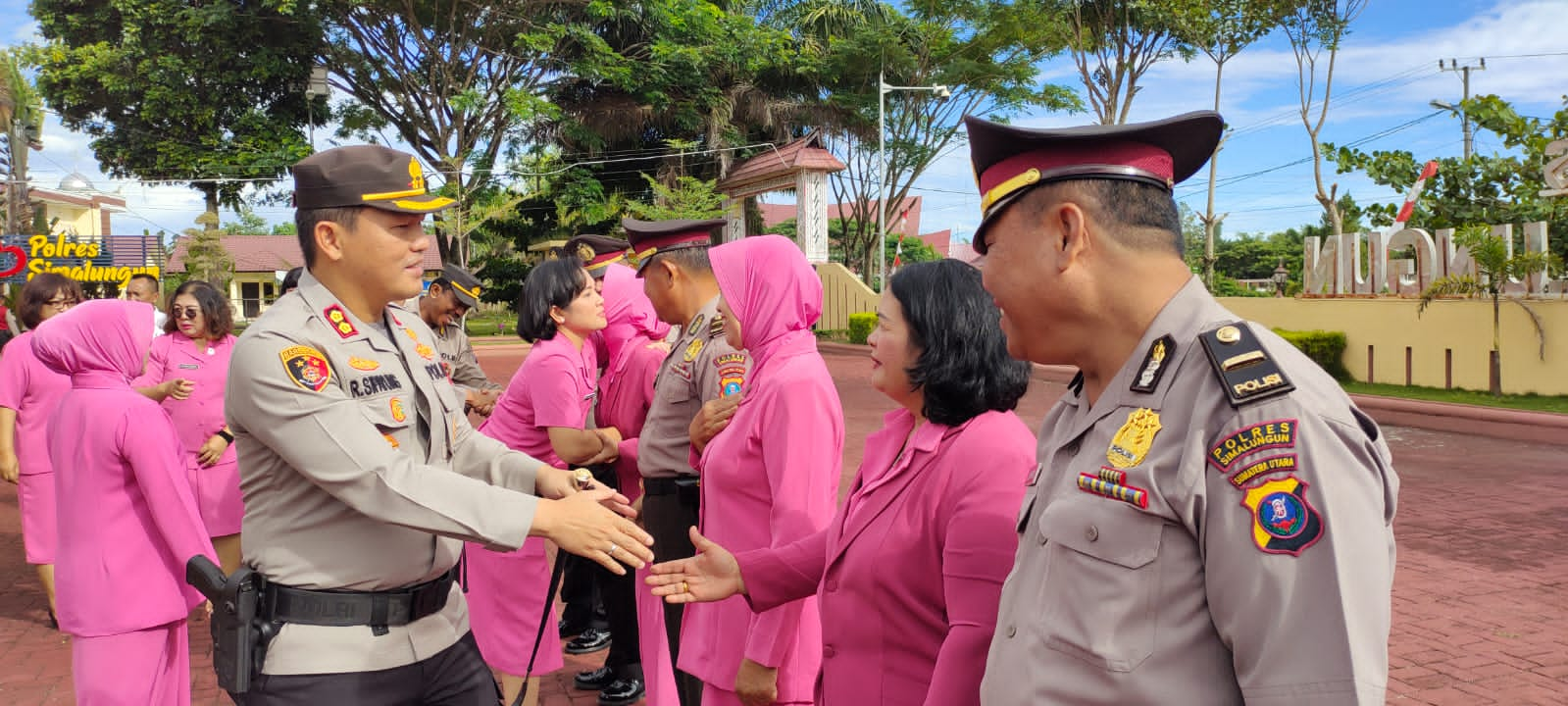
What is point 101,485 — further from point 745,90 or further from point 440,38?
point 745,90

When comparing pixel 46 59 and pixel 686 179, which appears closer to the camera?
pixel 46 59

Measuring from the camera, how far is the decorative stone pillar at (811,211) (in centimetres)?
2652

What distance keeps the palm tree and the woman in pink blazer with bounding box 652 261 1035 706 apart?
1521cm

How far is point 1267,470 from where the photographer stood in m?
1.15

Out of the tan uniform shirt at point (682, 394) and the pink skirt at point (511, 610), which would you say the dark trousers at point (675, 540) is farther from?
the pink skirt at point (511, 610)

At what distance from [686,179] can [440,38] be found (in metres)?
7.15

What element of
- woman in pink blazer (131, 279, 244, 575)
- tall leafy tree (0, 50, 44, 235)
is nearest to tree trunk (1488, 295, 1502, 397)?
woman in pink blazer (131, 279, 244, 575)

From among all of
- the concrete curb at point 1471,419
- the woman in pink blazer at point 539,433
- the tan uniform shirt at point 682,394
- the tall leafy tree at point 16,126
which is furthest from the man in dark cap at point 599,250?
the tall leafy tree at point 16,126

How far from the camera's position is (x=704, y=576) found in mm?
2404

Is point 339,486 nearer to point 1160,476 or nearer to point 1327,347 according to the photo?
point 1160,476

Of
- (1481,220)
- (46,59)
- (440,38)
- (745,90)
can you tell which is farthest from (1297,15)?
(46,59)

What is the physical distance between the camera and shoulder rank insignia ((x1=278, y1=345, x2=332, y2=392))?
2.19 m

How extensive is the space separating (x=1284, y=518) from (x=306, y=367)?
1.88 metres

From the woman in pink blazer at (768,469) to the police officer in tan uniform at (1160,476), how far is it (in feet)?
3.41
